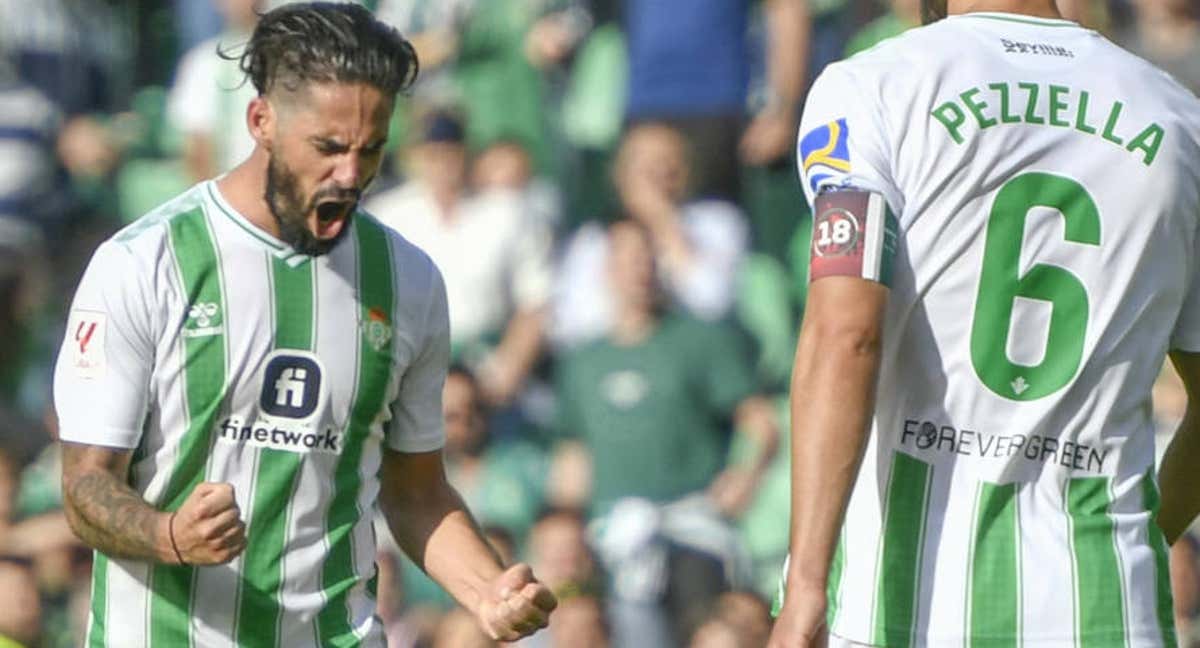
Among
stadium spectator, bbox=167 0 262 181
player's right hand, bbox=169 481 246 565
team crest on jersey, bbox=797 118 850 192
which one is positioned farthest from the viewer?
stadium spectator, bbox=167 0 262 181

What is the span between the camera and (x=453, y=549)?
15.4ft

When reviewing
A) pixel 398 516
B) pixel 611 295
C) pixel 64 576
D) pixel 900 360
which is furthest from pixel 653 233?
pixel 900 360

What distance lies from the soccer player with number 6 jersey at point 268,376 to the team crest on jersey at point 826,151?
1.04 m

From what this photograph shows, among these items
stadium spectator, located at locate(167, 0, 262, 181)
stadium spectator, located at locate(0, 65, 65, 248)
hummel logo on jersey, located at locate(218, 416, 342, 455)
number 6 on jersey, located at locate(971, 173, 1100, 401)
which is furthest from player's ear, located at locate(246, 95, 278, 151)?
stadium spectator, located at locate(0, 65, 65, 248)

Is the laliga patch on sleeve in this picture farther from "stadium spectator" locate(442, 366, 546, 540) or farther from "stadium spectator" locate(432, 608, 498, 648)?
"stadium spectator" locate(442, 366, 546, 540)

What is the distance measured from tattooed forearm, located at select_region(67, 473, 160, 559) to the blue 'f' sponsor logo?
35cm

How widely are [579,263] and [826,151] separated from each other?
516 centimetres

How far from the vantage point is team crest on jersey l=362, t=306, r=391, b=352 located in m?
4.60

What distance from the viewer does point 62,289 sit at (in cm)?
959

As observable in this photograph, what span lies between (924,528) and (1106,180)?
70 cm

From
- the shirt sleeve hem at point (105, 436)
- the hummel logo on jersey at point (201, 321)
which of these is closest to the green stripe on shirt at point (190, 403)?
the hummel logo on jersey at point (201, 321)

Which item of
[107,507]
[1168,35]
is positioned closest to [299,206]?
[107,507]

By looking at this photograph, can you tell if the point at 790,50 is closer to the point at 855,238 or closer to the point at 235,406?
the point at 235,406

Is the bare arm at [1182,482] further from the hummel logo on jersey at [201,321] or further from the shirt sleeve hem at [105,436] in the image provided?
the shirt sleeve hem at [105,436]
